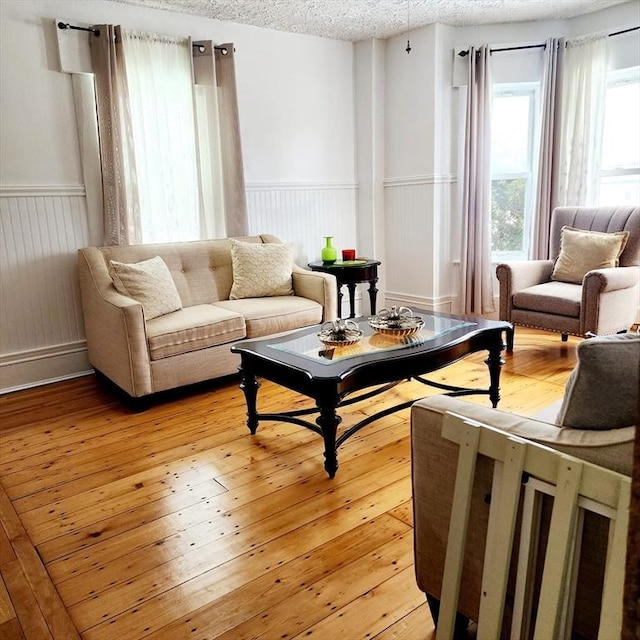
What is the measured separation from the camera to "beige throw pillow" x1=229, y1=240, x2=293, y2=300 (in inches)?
154

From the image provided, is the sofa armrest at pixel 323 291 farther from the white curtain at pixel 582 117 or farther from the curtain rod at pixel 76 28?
the white curtain at pixel 582 117

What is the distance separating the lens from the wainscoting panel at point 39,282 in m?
3.49

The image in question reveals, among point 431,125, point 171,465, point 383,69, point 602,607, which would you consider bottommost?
point 171,465

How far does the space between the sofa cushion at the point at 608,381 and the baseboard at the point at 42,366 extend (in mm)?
3407

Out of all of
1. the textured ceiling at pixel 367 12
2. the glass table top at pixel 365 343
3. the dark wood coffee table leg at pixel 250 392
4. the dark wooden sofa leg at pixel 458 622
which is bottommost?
the dark wooden sofa leg at pixel 458 622

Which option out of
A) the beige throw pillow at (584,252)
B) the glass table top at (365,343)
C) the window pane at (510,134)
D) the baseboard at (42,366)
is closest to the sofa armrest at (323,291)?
the glass table top at (365,343)

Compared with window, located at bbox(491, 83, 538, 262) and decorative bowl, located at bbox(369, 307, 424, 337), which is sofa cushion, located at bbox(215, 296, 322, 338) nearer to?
decorative bowl, located at bbox(369, 307, 424, 337)

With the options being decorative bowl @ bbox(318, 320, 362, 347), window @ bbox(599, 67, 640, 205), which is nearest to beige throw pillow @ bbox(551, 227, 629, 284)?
window @ bbox(599, 67, 640, 205)

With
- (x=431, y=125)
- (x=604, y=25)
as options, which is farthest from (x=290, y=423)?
(x=604, y=25)

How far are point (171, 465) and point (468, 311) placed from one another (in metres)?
3.28

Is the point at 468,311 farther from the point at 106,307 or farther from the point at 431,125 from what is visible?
the point at 106,307

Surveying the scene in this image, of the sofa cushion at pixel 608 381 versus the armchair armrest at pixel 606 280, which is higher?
the sofa cushion at pixel 608 381

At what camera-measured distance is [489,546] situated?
48.8 inches

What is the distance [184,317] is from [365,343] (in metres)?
1.26
